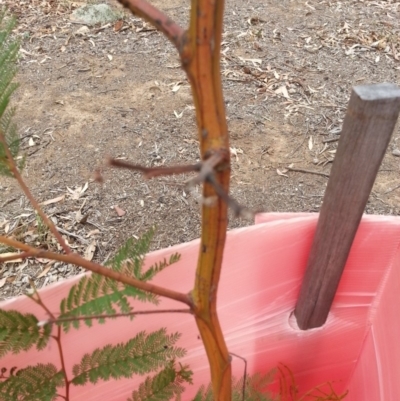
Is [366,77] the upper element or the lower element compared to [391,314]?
upper

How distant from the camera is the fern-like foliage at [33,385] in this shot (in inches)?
26.5

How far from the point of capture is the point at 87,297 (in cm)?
59

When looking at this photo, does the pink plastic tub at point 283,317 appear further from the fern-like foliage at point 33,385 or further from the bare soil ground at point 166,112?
the bare soil ground at point 166,112

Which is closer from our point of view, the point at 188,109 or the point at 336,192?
the point at 336,192

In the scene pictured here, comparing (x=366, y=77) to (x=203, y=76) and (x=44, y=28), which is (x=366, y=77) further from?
(x=203, y=76)

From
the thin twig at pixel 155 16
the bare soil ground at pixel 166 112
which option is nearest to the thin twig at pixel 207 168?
the thin twig at pixel 155 16

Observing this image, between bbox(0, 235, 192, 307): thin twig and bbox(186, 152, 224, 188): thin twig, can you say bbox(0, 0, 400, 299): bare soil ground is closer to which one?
bbox(0, 235, 192, 307): thin twig

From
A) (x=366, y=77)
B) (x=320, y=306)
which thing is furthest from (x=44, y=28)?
(x=320, y=306)

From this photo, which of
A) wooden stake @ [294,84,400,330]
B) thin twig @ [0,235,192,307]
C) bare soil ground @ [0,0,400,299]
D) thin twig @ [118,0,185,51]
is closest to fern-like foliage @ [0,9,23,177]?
thin twig @ [0,235,192,307]

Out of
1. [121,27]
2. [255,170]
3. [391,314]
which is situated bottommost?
[391,314]

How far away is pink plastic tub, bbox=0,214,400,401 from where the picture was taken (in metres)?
1.00

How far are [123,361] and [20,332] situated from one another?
0.18m

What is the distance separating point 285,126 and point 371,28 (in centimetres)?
114

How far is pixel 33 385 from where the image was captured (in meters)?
0.69
